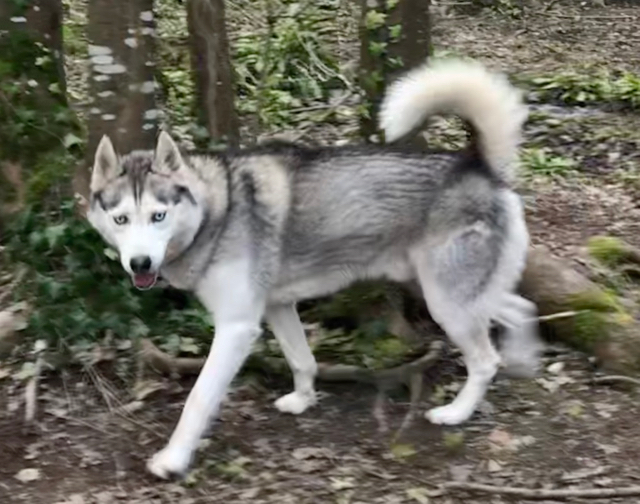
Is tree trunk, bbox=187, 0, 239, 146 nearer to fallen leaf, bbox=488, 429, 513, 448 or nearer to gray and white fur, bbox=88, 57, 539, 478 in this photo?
gray and white fur, bbox=88, 57, 539, 478

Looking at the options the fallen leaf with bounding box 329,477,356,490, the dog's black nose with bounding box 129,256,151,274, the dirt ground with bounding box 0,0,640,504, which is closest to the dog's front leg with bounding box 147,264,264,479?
the dirt ground with bounding box 0,0,640,504

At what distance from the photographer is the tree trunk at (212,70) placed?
634 cm

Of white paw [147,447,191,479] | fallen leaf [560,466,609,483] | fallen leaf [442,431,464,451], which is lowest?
fallen leaf [560,466,609,483]

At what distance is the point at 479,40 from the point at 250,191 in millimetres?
11168

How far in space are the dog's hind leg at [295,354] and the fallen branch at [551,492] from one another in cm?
99

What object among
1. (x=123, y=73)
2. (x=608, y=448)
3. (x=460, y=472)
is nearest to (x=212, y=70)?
(x=123, y=73)

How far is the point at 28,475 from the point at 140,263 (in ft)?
3.76

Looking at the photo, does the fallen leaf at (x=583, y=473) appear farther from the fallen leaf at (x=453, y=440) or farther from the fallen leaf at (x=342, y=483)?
the fallen leaf at (x=342, y=483)

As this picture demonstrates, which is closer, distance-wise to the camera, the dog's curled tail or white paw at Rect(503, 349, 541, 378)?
the dog's curled tail

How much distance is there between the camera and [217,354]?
4.37 meters

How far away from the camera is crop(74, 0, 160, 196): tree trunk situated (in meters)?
5.09

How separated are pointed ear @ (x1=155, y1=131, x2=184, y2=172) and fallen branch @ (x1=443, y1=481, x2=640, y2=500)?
181cm

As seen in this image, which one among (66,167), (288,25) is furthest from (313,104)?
(66,167)

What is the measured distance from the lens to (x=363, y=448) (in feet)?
15.0
